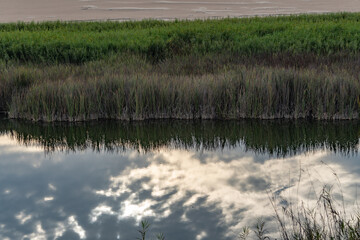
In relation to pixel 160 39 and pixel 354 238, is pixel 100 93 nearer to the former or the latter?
pixel 160 39

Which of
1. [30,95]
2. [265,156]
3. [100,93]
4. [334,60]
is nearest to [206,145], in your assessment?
[265,156]

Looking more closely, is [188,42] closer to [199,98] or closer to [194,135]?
[199,98]

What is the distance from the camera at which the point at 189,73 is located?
41.6 feet

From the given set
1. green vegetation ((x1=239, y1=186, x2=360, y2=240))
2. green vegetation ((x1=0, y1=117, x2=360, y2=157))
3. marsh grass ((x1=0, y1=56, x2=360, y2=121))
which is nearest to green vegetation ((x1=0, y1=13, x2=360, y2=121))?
marsh grass ((x1=0, y1=56, x2=360, y2=121))

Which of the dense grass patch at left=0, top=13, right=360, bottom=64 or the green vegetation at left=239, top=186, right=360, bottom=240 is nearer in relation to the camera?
the green vegetation at left=239, top=186, right=360, bottom=240

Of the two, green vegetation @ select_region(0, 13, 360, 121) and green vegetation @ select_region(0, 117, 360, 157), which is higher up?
green vegetation @ select_region(0, 13, 360, 121)

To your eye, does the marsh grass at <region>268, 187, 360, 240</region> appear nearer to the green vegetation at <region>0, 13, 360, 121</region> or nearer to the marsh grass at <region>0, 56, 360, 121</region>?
the green vegetation at <region>0, 13, 360, 121</region>

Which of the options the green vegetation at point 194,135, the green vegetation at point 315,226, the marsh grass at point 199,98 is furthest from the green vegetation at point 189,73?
the green vegetation at point 315,226

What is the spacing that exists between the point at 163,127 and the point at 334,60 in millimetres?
5843

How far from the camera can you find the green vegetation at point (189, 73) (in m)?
10.2

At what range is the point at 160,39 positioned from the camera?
16.2 meters

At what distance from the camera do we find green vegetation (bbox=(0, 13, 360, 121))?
→ 10.2m

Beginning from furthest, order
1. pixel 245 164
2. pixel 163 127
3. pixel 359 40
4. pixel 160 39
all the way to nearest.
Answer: pixel 160 39, pixel 359 40, pixel 163 127, pixel 245 164

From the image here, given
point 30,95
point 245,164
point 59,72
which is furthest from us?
point 59,72
